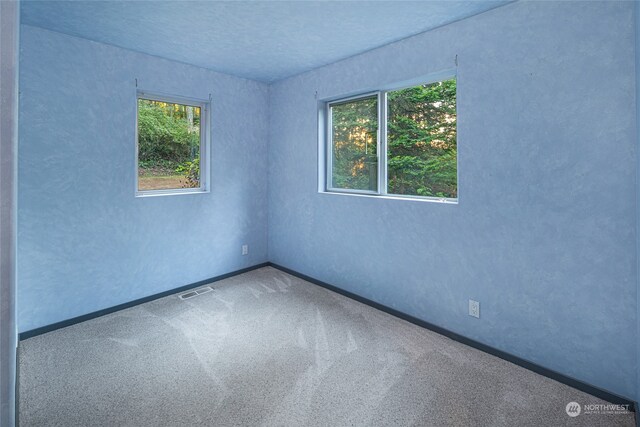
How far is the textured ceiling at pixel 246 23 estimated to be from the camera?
226 centimetres

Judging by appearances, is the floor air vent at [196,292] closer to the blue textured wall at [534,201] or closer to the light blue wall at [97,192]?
the light blue wall at [97,192]

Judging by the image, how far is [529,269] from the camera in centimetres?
221

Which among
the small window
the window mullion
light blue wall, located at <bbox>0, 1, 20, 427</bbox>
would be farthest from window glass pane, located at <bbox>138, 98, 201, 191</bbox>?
light blue wall, located at <bbox>0, 1, 20, 427</bbox>

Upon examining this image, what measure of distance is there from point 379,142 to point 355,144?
13.8 inches

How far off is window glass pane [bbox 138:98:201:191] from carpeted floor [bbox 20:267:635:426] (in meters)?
1.37

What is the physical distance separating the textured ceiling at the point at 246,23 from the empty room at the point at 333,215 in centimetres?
2

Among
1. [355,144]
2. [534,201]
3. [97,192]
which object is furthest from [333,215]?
[97,192]

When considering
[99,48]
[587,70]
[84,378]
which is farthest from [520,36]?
[84,378]

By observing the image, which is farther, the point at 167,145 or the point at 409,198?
the point at 167,145

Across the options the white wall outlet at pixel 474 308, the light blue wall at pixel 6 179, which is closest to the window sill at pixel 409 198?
the white wall outlet at pixel 474 308

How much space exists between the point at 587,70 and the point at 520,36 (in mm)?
479

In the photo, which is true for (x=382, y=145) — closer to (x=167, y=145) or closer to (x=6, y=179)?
(x=167, y=145)

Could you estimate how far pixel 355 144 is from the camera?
3.51m

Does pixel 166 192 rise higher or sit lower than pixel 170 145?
lower
